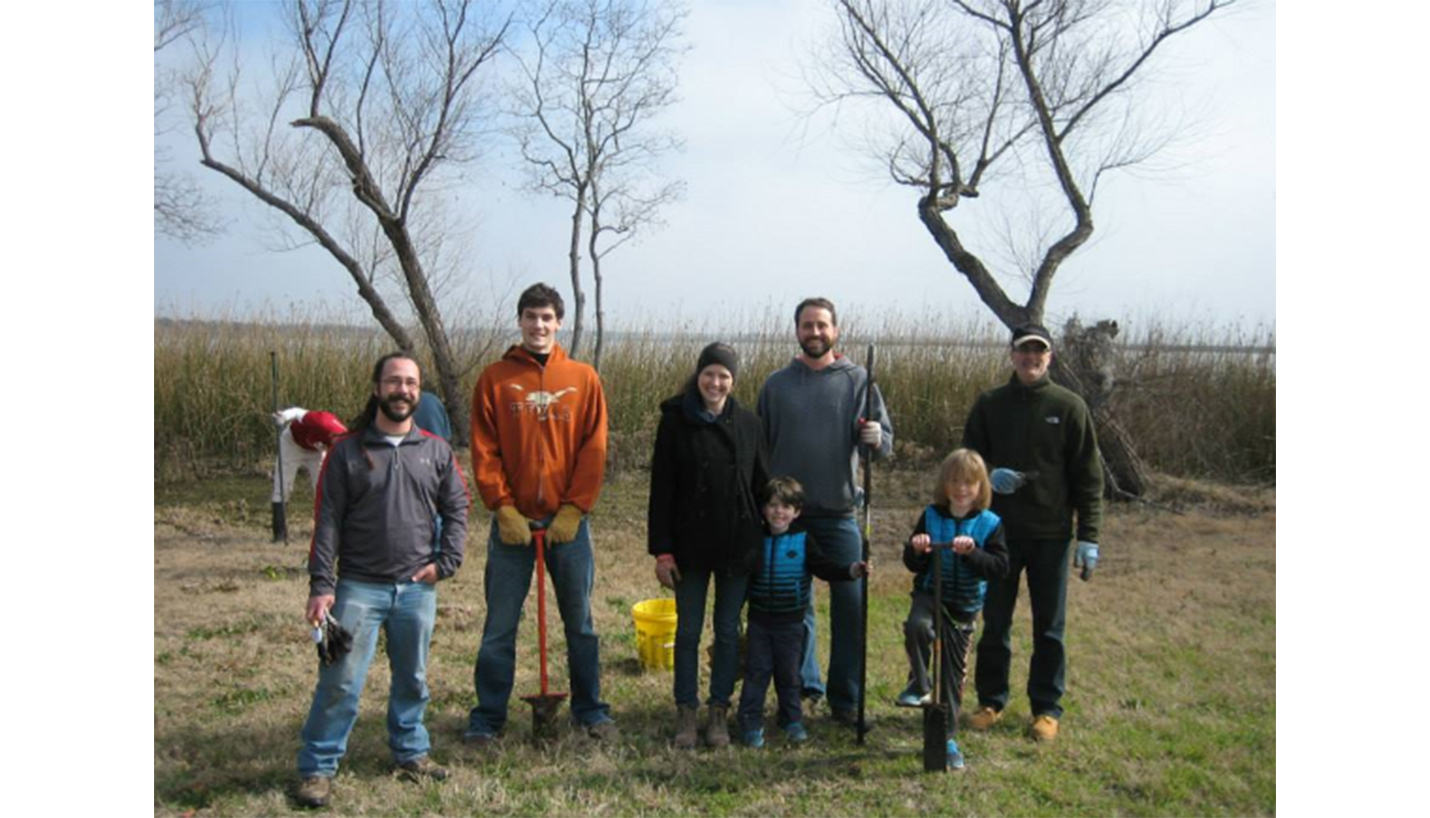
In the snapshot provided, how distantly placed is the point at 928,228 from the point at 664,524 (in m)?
6.46

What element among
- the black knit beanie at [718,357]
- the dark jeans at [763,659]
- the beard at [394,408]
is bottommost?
the dark jeans at [763,659]

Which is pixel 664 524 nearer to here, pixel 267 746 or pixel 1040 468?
pixel 1040 468

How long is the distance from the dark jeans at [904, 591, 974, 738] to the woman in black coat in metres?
0.66

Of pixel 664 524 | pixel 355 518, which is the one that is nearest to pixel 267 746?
pixel 355 518

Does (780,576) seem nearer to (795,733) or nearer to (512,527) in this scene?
(795,733)

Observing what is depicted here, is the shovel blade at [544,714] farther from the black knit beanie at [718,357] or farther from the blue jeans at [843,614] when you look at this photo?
the black knit beanie at [718,357]

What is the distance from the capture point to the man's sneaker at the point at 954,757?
3.84 meters

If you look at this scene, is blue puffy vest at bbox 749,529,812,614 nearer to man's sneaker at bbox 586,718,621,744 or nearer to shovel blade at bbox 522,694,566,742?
man's sneaker at bbox 586,718,621,744

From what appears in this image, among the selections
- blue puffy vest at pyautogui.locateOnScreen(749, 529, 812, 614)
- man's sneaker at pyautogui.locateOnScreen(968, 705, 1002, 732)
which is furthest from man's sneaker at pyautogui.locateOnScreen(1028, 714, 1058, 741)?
blue puffy vest at pyautogui.locateOnScreen(749, 529, 812, 614)

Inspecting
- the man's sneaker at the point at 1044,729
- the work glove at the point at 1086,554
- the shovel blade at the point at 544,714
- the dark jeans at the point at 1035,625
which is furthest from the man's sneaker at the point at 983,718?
the shovel blade at the point at 544,714

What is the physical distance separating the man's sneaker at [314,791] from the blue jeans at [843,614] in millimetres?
1771

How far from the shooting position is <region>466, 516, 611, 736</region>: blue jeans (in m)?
3.97

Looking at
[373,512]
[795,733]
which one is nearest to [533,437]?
[373,512]

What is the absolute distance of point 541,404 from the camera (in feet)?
12.9
